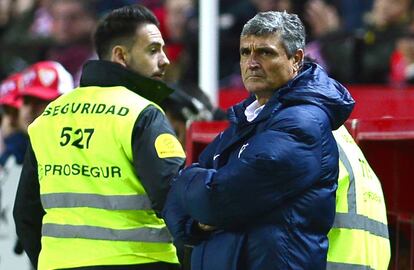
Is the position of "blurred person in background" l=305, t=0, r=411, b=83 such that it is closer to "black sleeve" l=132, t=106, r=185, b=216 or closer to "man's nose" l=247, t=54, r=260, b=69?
"black sleeve" l=132, t=106, r=185, b=216

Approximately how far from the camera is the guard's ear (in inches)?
202

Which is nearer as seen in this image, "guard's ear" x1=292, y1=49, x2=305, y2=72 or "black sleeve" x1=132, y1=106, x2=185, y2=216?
"guard's ear" x1=292, y1=49, x2=305, y2=72

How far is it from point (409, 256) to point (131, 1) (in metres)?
7.36

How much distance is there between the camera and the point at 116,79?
577 centimetres

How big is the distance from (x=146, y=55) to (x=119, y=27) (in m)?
0.17

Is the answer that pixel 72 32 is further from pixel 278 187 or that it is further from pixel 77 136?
pixel 278 187

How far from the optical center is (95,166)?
18.3ft

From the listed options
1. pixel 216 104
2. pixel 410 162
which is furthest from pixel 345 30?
pixel 410 162

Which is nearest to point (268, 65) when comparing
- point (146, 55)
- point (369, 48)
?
point (146, 55)

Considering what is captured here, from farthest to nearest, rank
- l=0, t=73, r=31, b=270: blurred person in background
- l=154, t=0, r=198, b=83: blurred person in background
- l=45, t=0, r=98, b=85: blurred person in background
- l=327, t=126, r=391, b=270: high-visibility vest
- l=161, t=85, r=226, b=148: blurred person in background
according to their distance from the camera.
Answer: l=45, t=0, r=98, b=85: blurred person in background → l=154, t=0, r=198, b=83: blurred person in background → l=0, t=73, r=31, b=270: blurred person in background → l=161, t=85, r=226, b=148: blurred person in background → l=327, t=126, r=391, b=270: high-visibility vest

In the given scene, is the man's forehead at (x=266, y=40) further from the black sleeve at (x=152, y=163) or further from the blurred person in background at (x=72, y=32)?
the blurred person in background at (x=72, y=32)

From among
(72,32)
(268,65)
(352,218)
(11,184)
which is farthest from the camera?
(72,32)

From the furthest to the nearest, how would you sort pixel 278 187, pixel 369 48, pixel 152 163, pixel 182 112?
pixel 369 48 → pixel 182 112 → pixel 152 163 → pixel 278 187

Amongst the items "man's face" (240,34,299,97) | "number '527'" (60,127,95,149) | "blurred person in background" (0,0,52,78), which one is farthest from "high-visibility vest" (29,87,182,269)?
"blurred person in background" (0,0,52,78)
